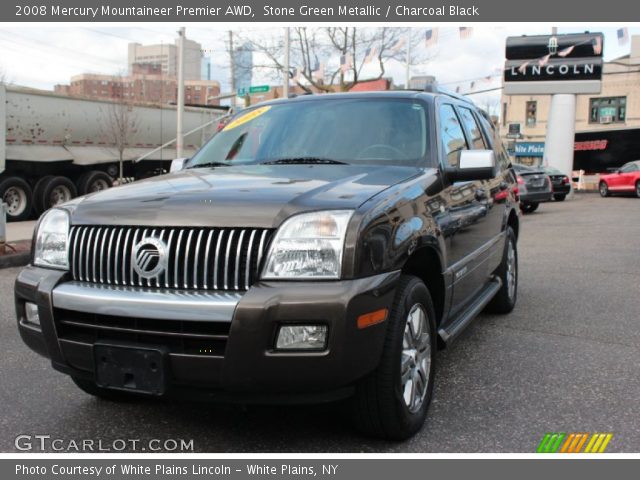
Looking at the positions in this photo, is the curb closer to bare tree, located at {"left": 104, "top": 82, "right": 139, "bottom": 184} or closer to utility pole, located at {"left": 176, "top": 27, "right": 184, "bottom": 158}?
bare tree, located at {"left": 104, "top": 82, "right": 139, "bottom": 184}

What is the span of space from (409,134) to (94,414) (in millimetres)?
2435

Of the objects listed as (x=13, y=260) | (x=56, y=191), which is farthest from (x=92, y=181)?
(x=13, y=260)

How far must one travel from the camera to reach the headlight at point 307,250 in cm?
264

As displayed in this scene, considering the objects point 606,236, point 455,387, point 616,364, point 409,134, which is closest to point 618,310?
point 616,364

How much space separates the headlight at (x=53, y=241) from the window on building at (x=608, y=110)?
42.3m

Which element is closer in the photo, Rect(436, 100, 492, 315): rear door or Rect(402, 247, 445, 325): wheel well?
Rect(402, 247, 445, 325): wheel well

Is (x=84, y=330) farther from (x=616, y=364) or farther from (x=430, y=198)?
(x=616, y=364)

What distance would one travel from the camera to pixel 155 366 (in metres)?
2.64

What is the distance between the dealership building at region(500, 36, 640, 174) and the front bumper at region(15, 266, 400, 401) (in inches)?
1129

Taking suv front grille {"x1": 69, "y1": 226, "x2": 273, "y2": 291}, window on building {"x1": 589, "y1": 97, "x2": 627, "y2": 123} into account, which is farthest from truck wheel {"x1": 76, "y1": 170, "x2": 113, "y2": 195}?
window on building {"x1": 589, "y1": 97, "x2": 627, "y2": 123}

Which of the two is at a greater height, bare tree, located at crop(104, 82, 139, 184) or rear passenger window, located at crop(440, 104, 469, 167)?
bare tree, located at crop(104, 82, 139, 184)

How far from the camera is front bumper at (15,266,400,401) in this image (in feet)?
8.34

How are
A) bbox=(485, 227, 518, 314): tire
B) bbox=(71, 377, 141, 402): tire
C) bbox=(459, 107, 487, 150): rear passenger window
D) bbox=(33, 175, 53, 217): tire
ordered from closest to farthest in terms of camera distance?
bbox=(71, 377, 141, 402): tire, bbox=(459, 107, 487, 150): rear passenger window, bbox=(485, 227, 518, 314): tire, bbox=(33, 175, 53, 217): tire

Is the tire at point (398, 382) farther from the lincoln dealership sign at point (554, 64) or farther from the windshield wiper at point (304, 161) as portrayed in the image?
the lincoln dealership sign at point (554, 64)
